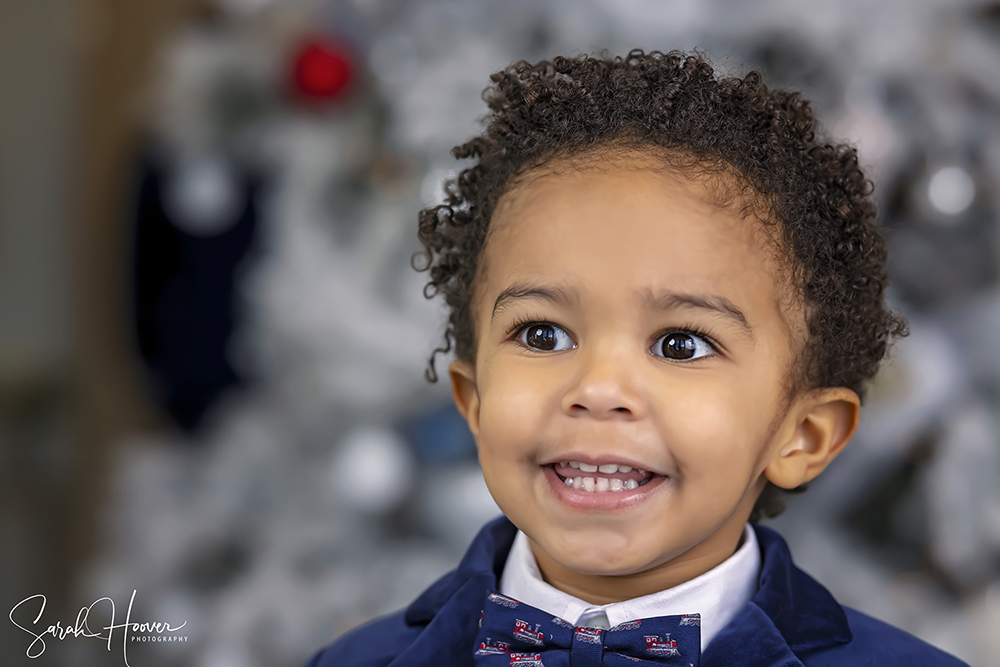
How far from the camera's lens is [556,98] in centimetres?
90

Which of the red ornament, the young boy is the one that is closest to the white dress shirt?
the young boy

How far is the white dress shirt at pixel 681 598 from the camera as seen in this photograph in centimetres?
83

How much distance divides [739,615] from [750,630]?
2 centimetres

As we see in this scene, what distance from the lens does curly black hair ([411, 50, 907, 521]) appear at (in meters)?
0.85

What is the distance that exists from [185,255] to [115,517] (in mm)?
472

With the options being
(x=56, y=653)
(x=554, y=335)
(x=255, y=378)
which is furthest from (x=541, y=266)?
(x=56, y=653)

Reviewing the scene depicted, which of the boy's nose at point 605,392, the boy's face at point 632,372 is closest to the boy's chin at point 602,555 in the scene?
the boy's face at point 632,372

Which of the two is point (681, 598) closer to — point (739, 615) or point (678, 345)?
point (739, 615)

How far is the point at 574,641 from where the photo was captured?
2.64 feet

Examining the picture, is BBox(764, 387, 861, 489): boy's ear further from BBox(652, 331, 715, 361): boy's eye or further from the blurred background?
the blurred background

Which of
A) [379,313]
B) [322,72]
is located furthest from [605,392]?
[322,72]

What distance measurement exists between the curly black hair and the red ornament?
24.7 inches

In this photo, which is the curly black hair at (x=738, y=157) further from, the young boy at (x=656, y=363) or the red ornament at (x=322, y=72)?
the red ornament at (x=322, y=72)

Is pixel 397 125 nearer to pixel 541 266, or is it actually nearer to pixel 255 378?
pixel 255 378
